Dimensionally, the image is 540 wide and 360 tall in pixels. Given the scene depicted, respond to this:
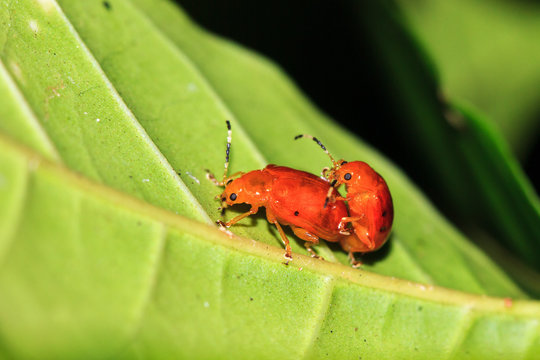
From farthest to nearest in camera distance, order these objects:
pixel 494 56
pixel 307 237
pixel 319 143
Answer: pixel 494 56, pixel 319 143, pixel 307 237

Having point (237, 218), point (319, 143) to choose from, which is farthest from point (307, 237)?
point (319, 143)

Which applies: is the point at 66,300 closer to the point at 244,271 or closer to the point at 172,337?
the point at 172,337

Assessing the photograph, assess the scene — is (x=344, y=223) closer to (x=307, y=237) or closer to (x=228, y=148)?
(x=307, y=237)

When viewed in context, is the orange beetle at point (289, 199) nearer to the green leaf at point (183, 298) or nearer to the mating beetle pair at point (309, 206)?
the mating beetle pair at point (309, 206)

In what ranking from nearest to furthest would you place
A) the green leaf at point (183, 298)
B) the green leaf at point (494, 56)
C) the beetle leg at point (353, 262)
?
the green leaf at point (183, 298)
the beetle leg at point (353, 262)
the green leaf at point (494, 56)

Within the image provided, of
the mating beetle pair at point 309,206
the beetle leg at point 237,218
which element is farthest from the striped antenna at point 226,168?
the beetle leg at point 237,218

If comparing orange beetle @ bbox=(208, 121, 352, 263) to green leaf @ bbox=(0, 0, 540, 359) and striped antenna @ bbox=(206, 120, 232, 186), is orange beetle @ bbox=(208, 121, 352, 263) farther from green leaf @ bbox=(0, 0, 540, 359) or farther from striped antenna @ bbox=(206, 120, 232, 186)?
green leaf @ bbox=(0, 0, 540, 359)
